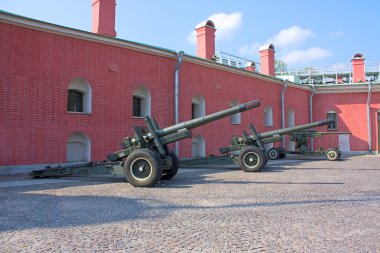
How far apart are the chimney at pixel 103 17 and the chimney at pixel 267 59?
12356 millimetres

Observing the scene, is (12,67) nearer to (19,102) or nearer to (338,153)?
(19,102)

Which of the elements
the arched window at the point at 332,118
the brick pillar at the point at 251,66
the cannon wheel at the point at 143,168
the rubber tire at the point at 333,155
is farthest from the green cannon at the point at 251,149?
the brick pillar at the point at 251,66

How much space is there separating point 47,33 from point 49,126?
312 centimetres

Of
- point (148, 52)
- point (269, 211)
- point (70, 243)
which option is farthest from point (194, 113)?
point (70, 243)

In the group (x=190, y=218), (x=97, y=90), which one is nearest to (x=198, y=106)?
(x=97, y=90)

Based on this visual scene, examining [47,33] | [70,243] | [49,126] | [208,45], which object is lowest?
[70,243]

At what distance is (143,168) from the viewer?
26.8 feet

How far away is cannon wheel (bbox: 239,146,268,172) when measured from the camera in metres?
11.7

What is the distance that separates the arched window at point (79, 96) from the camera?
12.9 m

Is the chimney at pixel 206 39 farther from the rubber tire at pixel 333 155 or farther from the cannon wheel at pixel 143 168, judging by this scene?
the cannon wheel at pixel 143 168

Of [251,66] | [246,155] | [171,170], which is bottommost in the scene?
[171,170]

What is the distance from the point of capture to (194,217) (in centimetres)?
519

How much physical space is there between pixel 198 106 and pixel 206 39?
465cm

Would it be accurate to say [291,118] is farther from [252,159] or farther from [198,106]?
[252,159]
